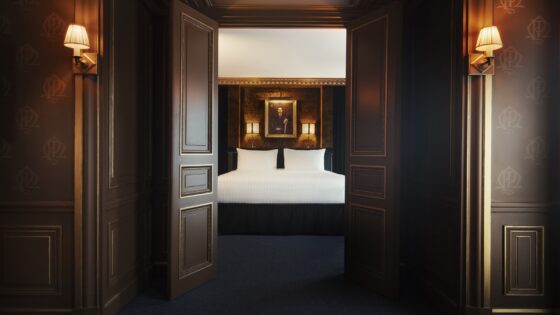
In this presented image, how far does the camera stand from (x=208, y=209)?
3064 mm

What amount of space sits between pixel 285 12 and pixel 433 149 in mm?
2005

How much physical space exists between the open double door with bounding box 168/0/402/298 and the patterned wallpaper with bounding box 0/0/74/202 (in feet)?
2.41

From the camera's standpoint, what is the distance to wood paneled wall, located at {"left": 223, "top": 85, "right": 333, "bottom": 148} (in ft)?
26.1

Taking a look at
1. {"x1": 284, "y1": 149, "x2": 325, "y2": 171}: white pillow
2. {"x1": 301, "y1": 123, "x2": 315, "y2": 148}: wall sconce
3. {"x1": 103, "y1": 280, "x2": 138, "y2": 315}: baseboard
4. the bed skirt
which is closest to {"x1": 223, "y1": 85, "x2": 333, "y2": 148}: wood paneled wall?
{"x1": 301, "y1": 123, "x2": 315, "y2": 148}: wall sconce

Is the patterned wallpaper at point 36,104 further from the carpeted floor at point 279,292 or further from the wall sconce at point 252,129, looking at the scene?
the wall sconce at point 252,129

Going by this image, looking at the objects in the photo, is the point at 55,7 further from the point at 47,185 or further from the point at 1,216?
the point at 1,216

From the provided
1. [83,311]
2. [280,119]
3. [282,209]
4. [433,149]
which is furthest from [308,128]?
[83,311]

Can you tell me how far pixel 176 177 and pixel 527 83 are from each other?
9.07ft

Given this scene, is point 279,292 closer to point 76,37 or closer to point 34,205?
point 34,205

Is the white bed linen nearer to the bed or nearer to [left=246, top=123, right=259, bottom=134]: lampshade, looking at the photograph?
the bed

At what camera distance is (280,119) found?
26.0ft

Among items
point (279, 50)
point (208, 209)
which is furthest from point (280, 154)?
point (208, 209)

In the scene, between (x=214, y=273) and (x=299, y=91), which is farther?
(x=299, y=91)

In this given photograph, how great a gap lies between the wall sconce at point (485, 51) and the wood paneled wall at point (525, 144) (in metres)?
0.19
